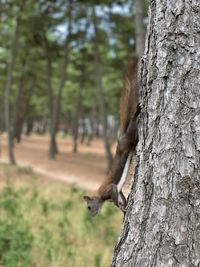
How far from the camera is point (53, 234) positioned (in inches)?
300

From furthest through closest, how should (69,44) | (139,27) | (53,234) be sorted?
(69,44) → (139,27) → (53,234)

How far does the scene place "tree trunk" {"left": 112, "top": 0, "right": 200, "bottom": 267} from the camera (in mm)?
2863

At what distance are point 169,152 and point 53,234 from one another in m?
4.97

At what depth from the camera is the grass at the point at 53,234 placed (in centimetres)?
605

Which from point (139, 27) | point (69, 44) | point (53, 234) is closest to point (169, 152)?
point (53, 234)

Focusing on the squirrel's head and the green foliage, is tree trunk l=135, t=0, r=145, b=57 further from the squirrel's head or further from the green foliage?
the squirrel's head

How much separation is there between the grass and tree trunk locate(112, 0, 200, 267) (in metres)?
2.74

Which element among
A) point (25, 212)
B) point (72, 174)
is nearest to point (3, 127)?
point (72, 174)

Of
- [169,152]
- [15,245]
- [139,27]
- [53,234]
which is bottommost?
[53,234]

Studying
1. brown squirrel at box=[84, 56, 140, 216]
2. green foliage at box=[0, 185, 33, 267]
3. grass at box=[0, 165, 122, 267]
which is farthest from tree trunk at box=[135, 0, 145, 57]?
brown squirrel at box=[84, 56, 140, 216]

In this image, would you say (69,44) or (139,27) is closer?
(139,27)

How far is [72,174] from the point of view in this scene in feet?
68.2

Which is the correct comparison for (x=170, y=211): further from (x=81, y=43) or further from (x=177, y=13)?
(x=81, y=43)

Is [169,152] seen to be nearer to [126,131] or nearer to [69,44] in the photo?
[126,131]
